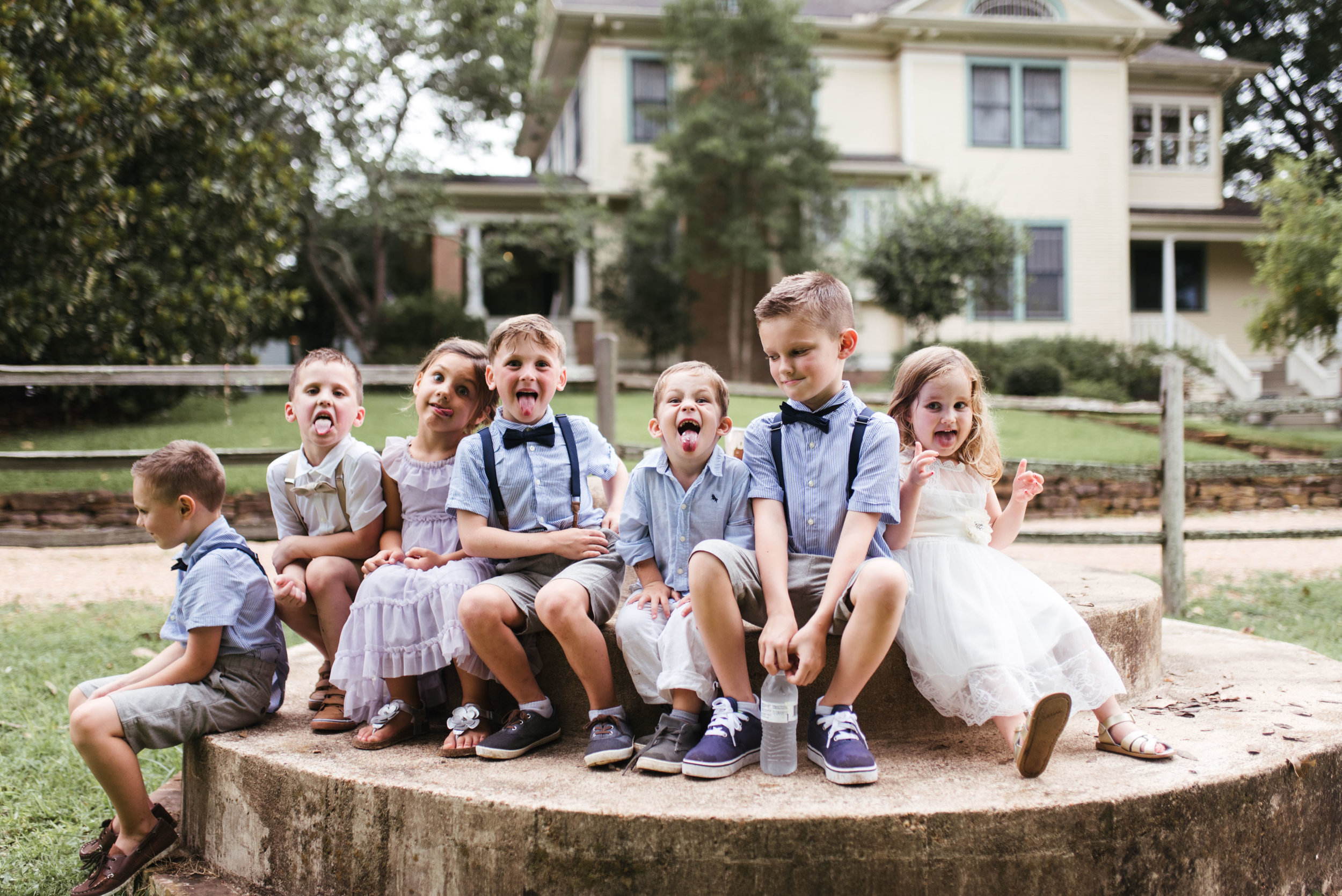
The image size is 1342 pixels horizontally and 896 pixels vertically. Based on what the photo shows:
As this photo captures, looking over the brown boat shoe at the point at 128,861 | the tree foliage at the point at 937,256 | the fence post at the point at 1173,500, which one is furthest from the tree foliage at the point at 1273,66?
the brown boat shoe at the point at 128,861

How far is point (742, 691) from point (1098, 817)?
2.89 ft

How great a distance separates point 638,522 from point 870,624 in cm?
76

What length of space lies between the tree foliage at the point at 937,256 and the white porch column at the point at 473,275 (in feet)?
22.4

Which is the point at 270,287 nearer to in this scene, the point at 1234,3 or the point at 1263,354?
the point at 1263,354

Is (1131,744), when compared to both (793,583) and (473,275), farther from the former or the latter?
(473,275)

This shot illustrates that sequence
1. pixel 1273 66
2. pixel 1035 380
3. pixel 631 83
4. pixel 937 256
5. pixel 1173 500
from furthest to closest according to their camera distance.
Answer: pixel 1273 66 → pixel 631 83 → pixel 937 256 → pixel 1035 380 → pixel 1173 500

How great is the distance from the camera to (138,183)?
460 inches

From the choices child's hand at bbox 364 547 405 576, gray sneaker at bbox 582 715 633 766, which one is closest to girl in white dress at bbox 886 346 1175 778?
gray sneaker at bbox 582 715 633 766

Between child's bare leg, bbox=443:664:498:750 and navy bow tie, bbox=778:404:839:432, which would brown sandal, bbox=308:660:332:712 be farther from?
navy bow tie, bbox=778:404:839:432

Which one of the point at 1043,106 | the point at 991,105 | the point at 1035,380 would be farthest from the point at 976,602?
the point at 1043,106

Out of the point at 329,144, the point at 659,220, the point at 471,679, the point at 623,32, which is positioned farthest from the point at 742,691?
the point at 623,32

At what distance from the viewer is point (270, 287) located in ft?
44.8

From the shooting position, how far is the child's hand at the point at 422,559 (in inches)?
115

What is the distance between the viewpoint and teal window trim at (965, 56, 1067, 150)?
18.8 m
